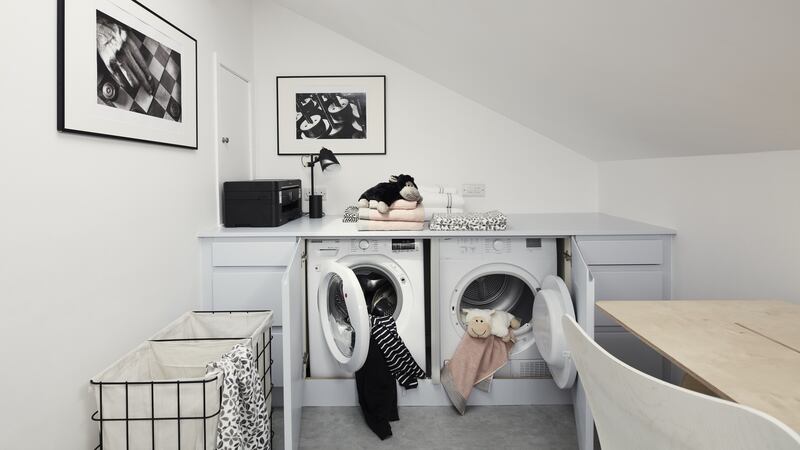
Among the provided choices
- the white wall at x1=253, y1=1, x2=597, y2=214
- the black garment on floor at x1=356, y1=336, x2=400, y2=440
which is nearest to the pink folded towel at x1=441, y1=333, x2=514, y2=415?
the black garment on floor at x1=356, y1=336, x2=400, y2=440

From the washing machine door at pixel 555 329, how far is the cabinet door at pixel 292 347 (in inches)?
43.0

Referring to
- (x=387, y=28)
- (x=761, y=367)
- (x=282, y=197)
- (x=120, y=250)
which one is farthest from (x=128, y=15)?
(x=761, y=367)

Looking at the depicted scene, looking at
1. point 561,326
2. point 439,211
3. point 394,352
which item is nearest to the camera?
point 561,326

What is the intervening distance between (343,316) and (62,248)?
4.73ft

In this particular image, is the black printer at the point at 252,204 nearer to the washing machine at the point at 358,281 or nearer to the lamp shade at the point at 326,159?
the washing machine at the point at 358,281

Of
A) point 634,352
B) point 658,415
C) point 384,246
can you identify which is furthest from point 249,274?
point 658,415

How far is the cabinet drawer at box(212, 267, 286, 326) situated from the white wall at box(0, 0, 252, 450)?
0.33 metres

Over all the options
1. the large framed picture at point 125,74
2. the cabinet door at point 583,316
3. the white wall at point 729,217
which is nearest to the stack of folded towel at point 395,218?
the cabinet door at point 583,316

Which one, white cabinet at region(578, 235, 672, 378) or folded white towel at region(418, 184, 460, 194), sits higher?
folded white towel at region(418, 184, 460, 194)

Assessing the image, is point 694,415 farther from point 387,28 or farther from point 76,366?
point 387,28

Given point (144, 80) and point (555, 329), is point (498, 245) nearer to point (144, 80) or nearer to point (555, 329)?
point (555, 329)

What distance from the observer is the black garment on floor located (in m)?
2.41

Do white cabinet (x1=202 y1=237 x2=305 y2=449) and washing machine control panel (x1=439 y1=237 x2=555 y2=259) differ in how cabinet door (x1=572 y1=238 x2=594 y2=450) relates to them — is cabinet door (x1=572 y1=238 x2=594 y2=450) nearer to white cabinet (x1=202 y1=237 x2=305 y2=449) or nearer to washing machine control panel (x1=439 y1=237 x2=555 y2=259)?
washing machine control panel (x1=439 y1=237 x2=555 y2=259)

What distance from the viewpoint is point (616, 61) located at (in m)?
1.86
